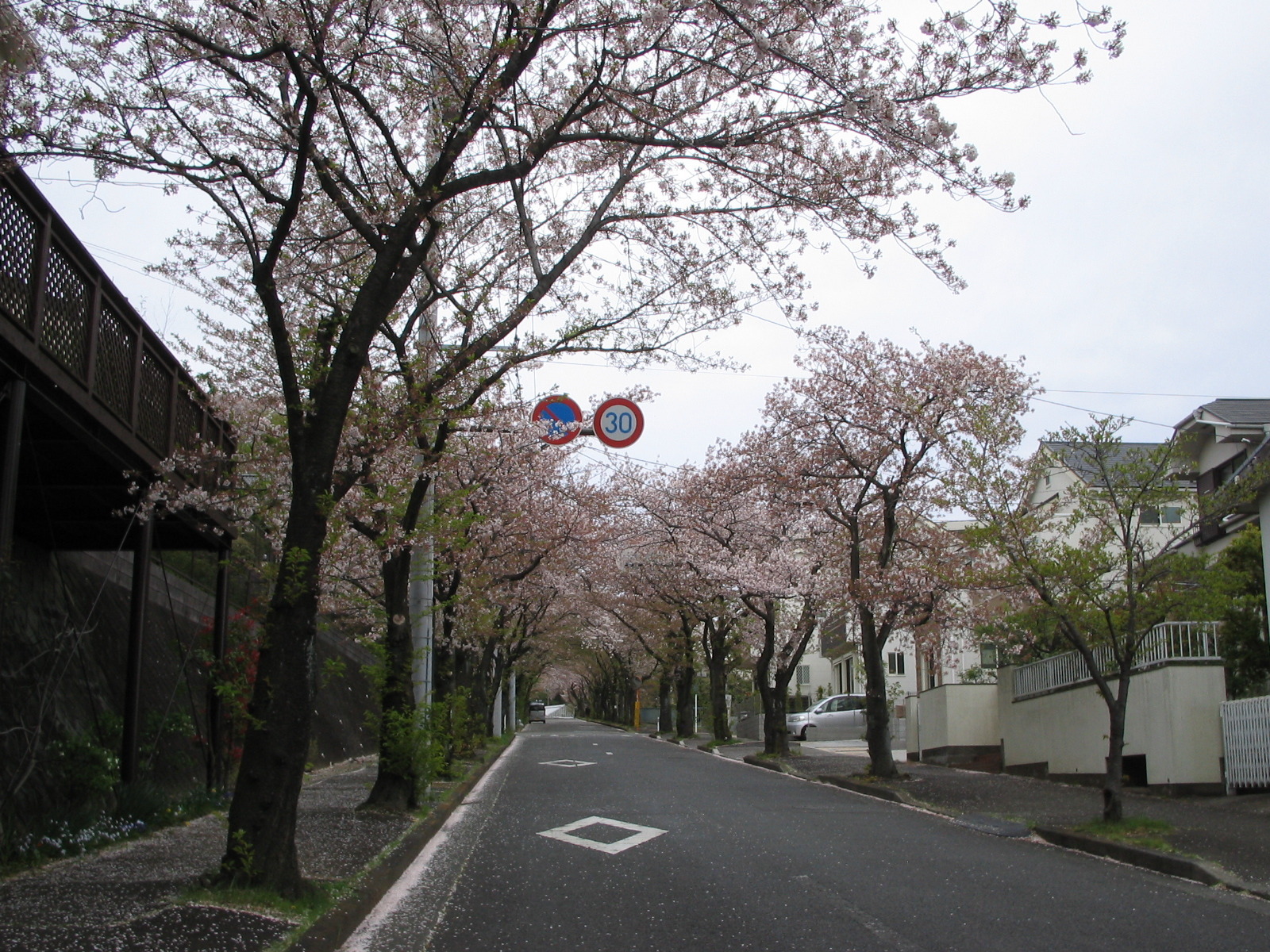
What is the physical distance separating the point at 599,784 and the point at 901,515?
9553mm

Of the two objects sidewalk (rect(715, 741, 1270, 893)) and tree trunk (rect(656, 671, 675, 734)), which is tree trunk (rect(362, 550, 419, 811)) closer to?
sidewalk (rect(715, 741, 1270, 893))

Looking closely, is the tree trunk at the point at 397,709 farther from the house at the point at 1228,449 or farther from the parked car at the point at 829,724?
the parked car at the point at 829,724

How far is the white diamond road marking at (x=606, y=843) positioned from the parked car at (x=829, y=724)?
93.9 feet

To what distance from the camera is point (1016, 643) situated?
58.9 ft

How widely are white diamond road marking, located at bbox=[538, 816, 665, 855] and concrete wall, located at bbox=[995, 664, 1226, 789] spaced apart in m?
7.29

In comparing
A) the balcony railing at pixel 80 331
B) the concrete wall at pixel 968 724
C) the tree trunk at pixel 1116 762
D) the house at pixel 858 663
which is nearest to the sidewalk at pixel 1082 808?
the tree trunk at pixel 1116 762

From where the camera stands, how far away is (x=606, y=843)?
1018 cm

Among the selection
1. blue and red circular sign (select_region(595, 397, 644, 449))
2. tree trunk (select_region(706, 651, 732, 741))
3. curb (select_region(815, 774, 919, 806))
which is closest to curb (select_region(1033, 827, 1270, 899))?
curb (select_region(815, 774, 919, 806))

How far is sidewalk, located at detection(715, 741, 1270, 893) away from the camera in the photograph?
30.1 ft

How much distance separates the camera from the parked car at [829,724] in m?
39.6

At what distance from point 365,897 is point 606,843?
11.4 feet

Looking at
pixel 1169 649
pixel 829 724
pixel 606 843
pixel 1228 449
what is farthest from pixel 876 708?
pixel 829 724

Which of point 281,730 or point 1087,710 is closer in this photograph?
point 281,730

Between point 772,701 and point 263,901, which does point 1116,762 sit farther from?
point 772,701
